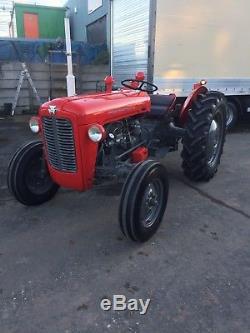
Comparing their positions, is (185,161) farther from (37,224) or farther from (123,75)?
(123,75)

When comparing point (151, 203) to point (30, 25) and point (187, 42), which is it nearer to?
point (187, 42)

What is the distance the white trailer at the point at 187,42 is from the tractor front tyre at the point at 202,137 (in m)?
2.36

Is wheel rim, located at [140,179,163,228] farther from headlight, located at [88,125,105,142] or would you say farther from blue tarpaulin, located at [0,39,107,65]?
blue tarpaulin, located at [0,39,107,65]

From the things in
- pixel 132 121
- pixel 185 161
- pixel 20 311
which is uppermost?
pixel 132 121

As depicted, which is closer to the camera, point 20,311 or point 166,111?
point 20,311

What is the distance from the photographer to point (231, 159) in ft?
18.4

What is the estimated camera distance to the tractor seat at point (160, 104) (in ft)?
14.2

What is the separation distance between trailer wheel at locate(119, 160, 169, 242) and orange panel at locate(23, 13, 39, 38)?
1211 cm

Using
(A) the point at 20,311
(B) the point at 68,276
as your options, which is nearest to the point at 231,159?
(B) the point at 68,276

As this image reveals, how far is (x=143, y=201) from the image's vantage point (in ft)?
9.71

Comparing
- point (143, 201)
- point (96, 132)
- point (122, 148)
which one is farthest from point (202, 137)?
point (96, 132)

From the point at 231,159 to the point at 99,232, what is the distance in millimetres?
3162

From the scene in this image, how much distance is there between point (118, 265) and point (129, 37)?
581 cm

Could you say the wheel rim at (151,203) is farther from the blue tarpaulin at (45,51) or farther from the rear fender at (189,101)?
the blue tarpaulin at (45,51)
